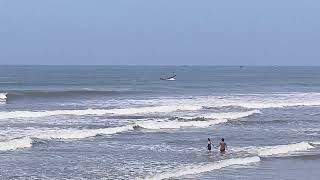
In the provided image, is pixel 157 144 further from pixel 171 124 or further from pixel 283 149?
pixel 171 124

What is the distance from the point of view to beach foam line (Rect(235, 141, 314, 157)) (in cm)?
2353

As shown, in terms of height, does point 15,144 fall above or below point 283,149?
above

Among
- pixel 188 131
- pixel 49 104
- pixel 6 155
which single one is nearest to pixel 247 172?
pixel 6 155

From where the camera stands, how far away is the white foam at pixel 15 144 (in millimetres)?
23594

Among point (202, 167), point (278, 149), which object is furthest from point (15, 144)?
point (278, 149)

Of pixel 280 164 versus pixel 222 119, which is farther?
pixel 222 119

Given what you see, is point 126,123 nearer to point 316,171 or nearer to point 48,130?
point 48,130

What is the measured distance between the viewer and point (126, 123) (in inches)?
1347

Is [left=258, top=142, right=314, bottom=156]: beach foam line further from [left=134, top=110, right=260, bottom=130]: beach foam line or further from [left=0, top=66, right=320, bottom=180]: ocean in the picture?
[left=134, top=110, right=260, bottom=130]: beach foam line

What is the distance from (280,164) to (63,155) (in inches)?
310

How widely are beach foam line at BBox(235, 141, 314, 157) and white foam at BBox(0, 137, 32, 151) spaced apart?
334 inches

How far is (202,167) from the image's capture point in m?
20.2

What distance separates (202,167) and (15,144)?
26.7ft

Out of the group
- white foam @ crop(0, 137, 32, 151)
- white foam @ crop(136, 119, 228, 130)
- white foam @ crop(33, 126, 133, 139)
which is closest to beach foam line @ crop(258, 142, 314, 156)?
white foam @ crop(33, 126, 133, 139)
